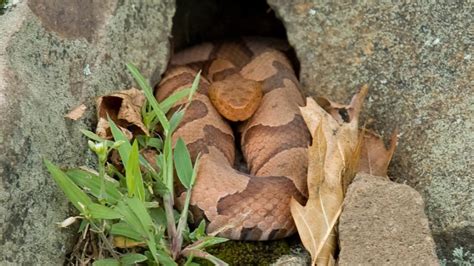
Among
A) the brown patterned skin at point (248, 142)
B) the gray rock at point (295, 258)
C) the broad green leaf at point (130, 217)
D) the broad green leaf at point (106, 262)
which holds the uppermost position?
the broad green leaf at point (130, 217)

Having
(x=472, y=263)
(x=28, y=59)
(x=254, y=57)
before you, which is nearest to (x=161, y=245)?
(x=28, y=59)

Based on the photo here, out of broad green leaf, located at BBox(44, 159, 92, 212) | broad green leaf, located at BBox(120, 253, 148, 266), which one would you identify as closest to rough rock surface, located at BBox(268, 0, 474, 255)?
broad green leaf, located at BBox(120, 253, 148, 266)

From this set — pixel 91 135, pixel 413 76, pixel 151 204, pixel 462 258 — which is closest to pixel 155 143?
pixel 91 135

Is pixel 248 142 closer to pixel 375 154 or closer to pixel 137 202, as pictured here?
pixel 375 154

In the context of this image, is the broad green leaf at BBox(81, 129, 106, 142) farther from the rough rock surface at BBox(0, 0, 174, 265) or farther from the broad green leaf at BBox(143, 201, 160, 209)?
the broad green leaf at BBox(143, 201, 160, 209)

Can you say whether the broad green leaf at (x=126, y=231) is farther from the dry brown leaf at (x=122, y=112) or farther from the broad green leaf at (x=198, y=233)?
the dry brown leaf at (x=122, y=112)

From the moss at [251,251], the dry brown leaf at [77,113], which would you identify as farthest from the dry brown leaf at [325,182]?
the dry brown leaf at [77,113]
